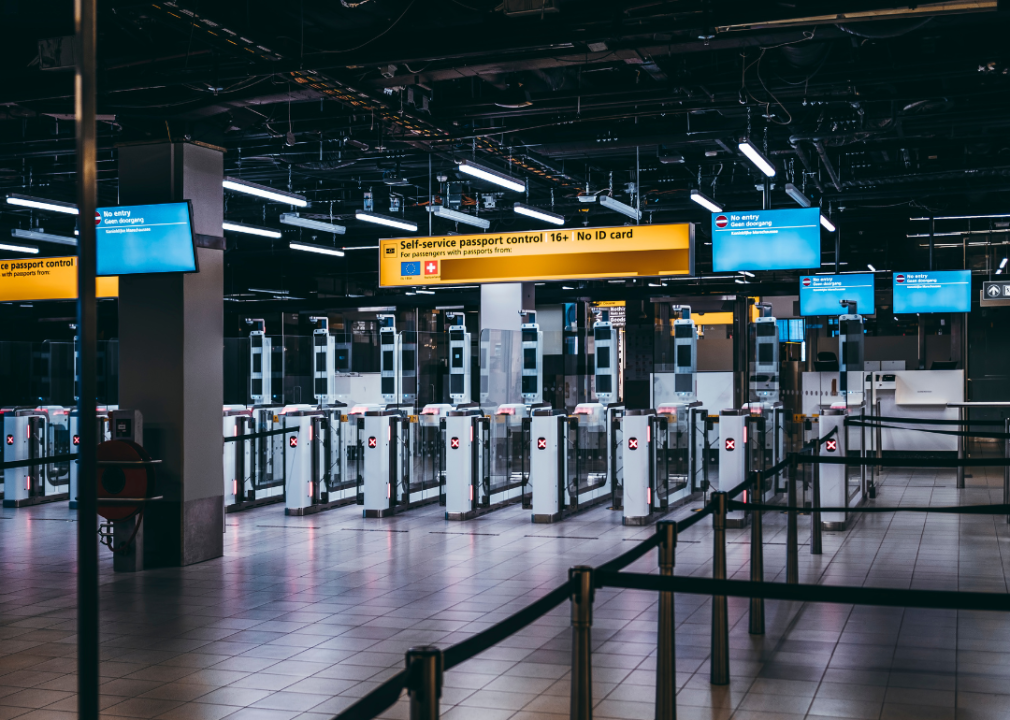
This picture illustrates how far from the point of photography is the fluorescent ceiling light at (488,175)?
1016cm

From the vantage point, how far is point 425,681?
2.16m

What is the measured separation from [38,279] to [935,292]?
1362cm

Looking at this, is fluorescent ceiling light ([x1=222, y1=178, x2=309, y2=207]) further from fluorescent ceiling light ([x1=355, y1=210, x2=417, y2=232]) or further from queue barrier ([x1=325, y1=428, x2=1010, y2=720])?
queue barrier ([x1=325, y1=428, x2=1010, y2=720])

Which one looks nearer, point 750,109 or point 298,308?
point 750,109

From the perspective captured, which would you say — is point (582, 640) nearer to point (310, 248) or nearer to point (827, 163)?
point (827, 163)

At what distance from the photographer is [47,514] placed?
11180 millimetres

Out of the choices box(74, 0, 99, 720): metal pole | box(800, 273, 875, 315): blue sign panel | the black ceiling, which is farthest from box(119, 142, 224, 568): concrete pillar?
box(800, 273, 875, 315): blue sign panel

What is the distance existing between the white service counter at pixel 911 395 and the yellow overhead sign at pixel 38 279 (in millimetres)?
11402

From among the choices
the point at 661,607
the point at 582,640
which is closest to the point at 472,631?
the point at 661,607

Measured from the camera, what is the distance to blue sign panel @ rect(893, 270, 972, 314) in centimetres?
1547

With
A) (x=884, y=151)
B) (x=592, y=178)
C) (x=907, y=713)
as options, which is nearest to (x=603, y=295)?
(x=592, y=178)

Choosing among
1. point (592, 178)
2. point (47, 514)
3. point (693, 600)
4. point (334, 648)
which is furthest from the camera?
point (592, 178)

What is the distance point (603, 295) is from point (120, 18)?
15.3 metres

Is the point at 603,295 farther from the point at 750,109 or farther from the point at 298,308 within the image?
the point at 750,109
